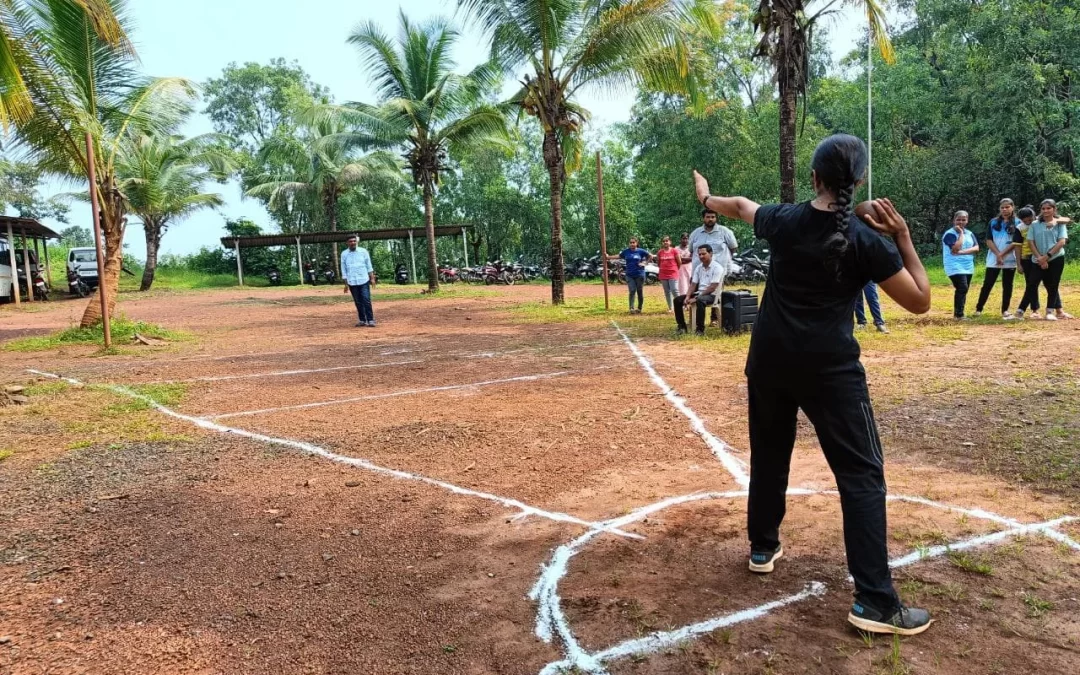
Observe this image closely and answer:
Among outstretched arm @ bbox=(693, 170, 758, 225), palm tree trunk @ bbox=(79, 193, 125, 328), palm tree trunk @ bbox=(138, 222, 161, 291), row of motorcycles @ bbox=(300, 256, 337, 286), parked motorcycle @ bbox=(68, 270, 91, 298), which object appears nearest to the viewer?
outstretched arm @ bbox=(693, 170, 758, 225)

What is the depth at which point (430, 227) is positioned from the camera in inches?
901

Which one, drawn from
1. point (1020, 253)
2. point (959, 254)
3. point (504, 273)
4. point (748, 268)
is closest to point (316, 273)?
point (504, 273)

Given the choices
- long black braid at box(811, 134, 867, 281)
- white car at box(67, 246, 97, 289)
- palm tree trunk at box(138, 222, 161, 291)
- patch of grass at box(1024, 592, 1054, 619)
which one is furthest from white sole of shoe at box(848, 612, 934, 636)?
palm tree trunk at box(138, 222, 161, 291)

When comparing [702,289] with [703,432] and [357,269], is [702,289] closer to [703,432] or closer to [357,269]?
[703,432]

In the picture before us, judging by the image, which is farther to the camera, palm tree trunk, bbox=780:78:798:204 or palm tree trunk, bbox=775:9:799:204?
palm tree trunk, bbox=775:9:799:204

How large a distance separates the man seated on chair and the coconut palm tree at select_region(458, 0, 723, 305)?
5992mm

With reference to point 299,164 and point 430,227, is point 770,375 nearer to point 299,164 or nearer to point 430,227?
point 430,227

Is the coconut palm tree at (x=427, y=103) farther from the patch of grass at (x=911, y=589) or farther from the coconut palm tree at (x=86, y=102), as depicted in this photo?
the patch of grass at (x=911, y=589)

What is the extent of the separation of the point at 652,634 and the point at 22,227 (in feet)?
83.7

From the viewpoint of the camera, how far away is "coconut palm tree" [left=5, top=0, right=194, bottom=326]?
10.7m

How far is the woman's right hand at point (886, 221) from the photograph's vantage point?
8.10ft

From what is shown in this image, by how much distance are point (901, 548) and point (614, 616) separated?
4.66ft

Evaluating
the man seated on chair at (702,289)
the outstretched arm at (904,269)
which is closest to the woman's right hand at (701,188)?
the outstretched arm at (904,269)

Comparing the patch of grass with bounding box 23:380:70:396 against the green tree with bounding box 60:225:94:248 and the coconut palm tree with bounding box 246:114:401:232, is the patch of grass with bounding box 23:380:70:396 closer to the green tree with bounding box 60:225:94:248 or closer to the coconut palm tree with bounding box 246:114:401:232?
the coconut palm tree with bounding box 246:114:401:232
